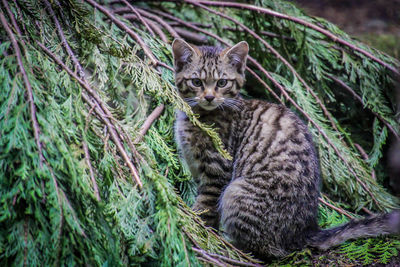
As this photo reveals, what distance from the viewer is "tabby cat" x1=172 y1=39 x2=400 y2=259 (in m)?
3.23

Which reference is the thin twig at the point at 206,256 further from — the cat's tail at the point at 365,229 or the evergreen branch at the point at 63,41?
the evergreen branch at the point at 63,41

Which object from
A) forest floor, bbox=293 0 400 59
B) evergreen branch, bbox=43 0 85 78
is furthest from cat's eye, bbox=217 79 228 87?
forest floor, bbox=293 0 400 59

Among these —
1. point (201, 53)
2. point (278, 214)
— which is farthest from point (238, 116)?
point (278, 214)

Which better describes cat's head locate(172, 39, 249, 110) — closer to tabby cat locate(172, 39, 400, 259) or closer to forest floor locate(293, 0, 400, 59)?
tabby cat locate(172, 39, 400, 259)

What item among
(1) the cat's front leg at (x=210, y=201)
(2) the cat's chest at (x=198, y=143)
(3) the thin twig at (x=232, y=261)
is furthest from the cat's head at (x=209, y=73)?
(3) the thin twig at (x=232, y=261)

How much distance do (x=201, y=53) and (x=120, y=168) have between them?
6.14ft

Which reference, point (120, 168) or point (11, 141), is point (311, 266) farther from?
point (11, 141)

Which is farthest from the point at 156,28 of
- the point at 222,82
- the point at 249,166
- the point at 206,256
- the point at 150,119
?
the point at 206,256

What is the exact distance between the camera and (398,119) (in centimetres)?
445

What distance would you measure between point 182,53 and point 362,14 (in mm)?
9255

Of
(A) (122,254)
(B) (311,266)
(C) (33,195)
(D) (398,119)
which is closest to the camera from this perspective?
(C) (33,195)

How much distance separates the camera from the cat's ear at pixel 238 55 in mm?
3820

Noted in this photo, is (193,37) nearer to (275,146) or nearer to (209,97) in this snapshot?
(209,97)

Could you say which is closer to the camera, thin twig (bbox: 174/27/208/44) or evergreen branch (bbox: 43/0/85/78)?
evergreen branch (bbox: 43/0/85/78)
